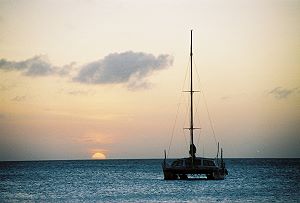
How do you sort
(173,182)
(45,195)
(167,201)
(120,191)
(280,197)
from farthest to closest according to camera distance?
(173,182) < (120,191) < (45,195) < (280,197) < (167,201)

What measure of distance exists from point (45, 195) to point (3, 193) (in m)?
5.79

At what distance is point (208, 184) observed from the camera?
76.4 meters

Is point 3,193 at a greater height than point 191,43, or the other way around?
point 191,43

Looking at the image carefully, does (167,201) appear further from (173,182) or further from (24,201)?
(173,182)

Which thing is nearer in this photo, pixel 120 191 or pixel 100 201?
pixel 100 201

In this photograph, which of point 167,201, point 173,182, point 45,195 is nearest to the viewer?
point 167,201

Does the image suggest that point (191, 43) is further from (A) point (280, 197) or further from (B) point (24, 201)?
(B) point (24, 201)

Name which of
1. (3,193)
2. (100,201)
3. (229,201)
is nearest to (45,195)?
(3,193)

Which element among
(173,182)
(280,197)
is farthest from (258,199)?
(173,182)

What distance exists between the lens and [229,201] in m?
58.1

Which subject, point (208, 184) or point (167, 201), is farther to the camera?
point (208, 184)

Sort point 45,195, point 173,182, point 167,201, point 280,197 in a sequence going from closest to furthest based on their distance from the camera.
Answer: point 167,201 → point 280,197 → point 45,195 → point 173,182

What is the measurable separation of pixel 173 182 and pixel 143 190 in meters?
7.26

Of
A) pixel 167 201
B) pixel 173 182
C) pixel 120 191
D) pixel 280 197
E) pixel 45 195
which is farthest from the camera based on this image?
pixel 173 182
